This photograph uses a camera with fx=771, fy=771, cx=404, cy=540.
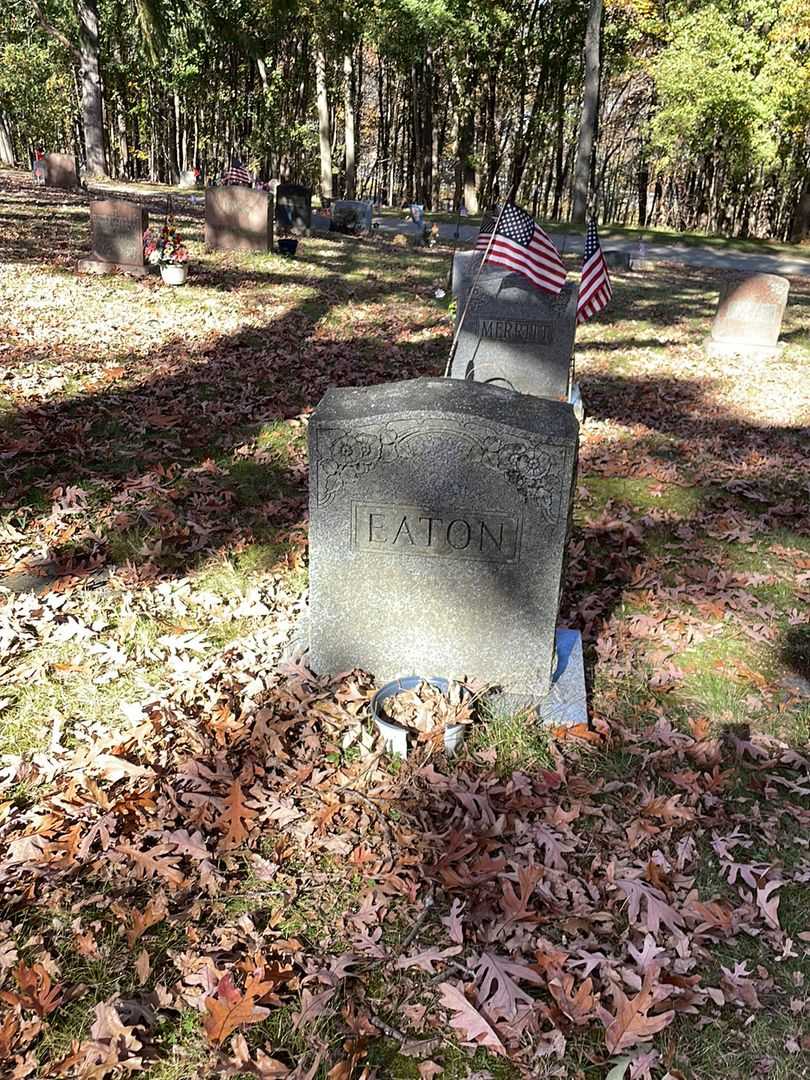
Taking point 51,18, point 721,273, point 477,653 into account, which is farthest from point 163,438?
point 51,18

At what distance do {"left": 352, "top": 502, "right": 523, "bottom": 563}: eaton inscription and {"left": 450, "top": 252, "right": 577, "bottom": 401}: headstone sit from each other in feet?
19.4

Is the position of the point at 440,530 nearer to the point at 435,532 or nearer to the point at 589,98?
the point at 435,532

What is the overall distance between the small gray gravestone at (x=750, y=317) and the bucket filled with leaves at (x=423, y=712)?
11.1 meters

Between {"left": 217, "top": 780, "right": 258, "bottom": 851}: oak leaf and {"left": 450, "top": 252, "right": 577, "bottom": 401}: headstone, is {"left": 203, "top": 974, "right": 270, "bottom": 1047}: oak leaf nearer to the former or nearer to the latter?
{"left": 217, "top": 780, "right": 258, "bottom": 851}: oak leaf

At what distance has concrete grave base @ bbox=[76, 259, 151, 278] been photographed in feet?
47.8

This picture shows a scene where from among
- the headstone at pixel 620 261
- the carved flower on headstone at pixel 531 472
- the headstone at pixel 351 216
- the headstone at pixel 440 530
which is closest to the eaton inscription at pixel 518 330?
the headstone at pixel 440 530

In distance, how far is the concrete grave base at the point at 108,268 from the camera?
47.8 ft

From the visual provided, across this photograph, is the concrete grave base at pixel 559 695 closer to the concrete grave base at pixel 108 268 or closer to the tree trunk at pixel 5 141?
the concrete grave base at pixel 108 268

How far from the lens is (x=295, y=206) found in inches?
850

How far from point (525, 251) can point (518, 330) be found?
8.34ft

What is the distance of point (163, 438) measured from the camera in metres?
7.88

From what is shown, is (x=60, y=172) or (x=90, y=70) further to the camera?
(x=60, y=172)

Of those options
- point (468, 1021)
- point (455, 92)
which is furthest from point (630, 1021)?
point (455, 92)

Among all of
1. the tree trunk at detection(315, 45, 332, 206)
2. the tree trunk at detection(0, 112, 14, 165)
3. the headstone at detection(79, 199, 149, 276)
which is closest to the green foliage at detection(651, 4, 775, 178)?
the tree trunk at detection(315, 45, 332, 206)
